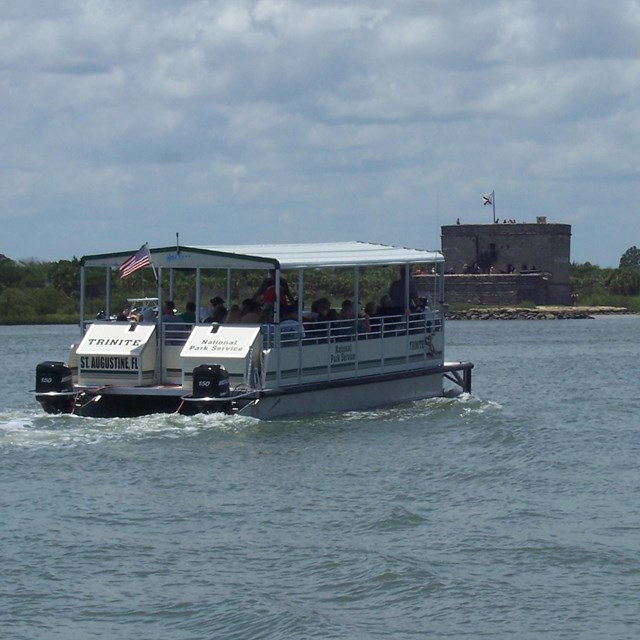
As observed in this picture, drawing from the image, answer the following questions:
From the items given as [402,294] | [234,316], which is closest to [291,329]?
[234,316]

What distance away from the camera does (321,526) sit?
52.1ft

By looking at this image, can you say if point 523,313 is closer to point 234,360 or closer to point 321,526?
point 234,360

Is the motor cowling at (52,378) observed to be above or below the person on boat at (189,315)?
below

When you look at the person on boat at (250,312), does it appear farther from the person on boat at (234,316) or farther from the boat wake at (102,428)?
the boat wake at (102,428)

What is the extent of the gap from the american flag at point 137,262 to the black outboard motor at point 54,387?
1.72m

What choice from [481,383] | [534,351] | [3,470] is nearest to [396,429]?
[3,470]

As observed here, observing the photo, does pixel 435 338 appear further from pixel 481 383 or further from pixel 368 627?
pixel 368 627

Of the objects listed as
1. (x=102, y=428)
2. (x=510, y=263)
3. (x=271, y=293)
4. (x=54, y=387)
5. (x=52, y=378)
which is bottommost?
(x=102, y=428)

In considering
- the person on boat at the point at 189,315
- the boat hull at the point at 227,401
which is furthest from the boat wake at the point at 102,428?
the person on boat at the point at 189,315

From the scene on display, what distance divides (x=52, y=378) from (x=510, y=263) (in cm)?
8353

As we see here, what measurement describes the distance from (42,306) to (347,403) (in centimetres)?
5840

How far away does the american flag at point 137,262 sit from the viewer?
22641 millimetres

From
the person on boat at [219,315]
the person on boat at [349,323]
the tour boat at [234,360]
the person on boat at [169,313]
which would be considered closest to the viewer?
the tour boat at [234,360]

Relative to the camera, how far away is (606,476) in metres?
19.2
